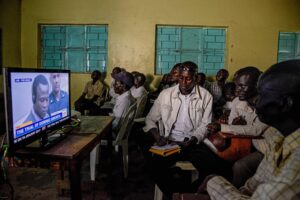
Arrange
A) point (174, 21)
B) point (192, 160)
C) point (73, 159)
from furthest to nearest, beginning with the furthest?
1. point (174, 21)
2. point (192, 160)
3. point (73, 159)

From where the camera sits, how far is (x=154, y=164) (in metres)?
2.31

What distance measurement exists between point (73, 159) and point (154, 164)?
947 mm

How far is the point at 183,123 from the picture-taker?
279cm

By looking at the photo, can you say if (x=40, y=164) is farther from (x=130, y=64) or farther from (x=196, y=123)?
(x=130, y=64)

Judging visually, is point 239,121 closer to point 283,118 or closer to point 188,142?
point 188,142

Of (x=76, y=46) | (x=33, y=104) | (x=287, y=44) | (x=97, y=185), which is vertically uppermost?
(x=287, y=44)

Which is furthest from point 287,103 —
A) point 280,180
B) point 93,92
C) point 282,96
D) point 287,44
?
point 287,44

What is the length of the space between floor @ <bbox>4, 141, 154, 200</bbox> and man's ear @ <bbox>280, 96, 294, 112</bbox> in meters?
2.03

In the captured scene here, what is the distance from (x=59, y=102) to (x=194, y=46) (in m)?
5.41

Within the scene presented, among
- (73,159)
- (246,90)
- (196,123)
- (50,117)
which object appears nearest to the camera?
(73,159)

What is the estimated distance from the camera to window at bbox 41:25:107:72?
22.9 ft

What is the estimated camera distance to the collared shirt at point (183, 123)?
9.07 feet

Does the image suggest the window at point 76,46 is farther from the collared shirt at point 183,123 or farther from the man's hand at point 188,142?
the man's hand at point 188,142

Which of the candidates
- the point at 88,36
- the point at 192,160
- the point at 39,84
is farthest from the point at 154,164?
the point at 88,36
